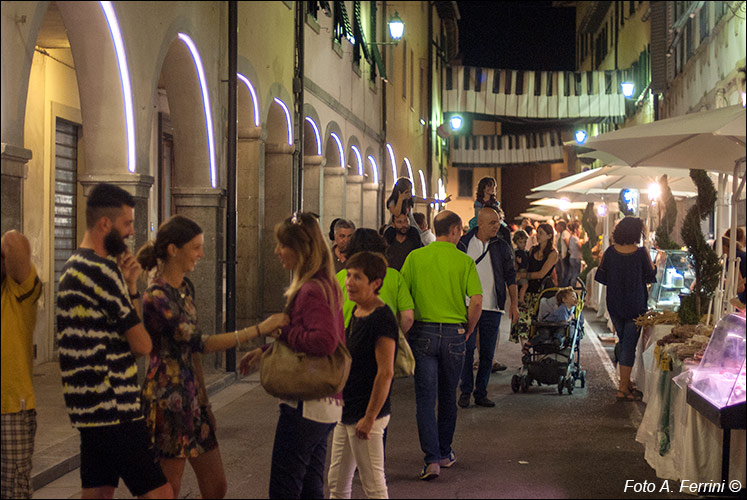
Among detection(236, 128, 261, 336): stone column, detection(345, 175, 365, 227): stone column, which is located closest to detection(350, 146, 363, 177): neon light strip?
detection(345, 175, 365, 227): stone column

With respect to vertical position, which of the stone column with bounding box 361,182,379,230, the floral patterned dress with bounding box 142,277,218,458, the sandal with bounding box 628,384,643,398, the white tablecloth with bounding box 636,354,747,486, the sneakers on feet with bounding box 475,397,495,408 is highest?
the stone column with bounding box 361,182,379,230

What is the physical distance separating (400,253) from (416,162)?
25.4 meters

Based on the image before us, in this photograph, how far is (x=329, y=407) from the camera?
4.66m

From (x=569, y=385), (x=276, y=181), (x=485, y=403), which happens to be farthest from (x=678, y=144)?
(x=276, y=181)

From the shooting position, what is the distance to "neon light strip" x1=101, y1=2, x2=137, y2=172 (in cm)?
915

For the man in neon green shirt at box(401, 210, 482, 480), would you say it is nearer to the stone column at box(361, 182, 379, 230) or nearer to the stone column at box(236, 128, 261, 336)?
the stone column at box(236, 128, 261, 336)

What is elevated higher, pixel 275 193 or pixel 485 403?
pixel 275 193

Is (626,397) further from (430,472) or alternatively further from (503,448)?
(430,472)

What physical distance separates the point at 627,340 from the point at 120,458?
6984 millimetres

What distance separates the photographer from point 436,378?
7059 millimetres

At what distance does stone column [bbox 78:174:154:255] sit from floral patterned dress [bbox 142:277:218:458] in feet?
16.1

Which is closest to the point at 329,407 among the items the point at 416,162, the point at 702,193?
the point at 702,193

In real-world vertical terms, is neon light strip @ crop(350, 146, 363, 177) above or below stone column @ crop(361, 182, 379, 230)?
above

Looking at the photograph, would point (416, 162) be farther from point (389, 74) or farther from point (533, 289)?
point (533, 289)
